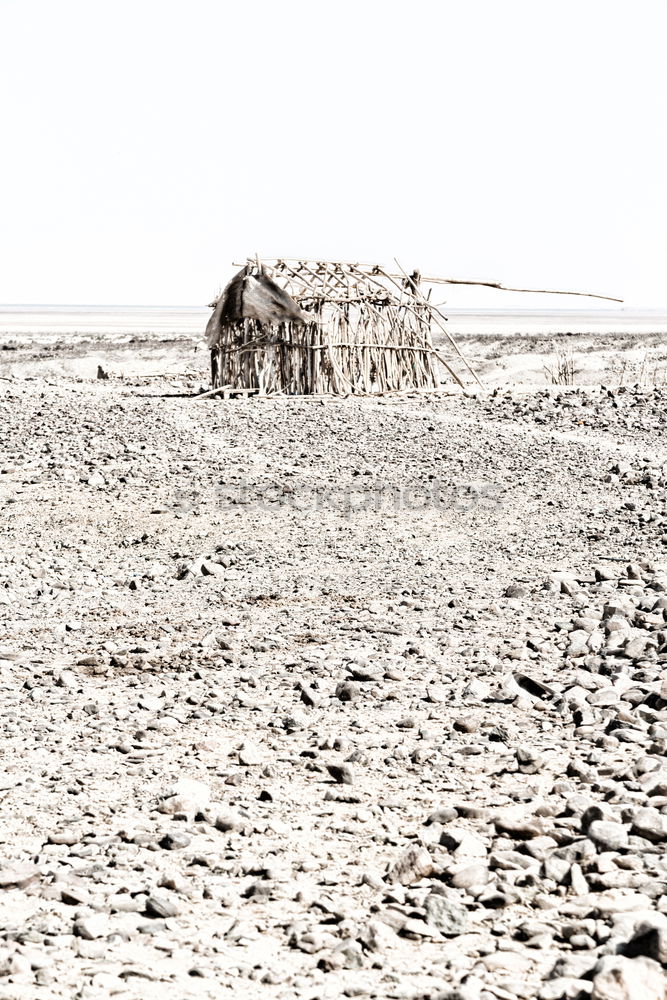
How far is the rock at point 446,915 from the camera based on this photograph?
3.55 meters

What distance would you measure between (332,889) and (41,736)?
6.55ft

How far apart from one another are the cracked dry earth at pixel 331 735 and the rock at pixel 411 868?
13mm

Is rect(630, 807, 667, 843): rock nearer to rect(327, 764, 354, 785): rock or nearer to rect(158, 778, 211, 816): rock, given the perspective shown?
rect(327, 764, 354, 785): rock

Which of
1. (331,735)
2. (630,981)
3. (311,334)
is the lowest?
(331,735)

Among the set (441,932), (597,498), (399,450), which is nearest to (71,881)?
(441,932)

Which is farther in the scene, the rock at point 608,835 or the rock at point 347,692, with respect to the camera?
the rock at point 347,692

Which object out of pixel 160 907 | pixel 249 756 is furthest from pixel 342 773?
pixel 160 907

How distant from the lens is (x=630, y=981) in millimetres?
3029

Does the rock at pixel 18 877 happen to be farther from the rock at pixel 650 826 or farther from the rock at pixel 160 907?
the rock at pixel 650 826

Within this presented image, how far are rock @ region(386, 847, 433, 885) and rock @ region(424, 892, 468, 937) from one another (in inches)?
7.4

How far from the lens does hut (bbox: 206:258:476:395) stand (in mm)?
18172

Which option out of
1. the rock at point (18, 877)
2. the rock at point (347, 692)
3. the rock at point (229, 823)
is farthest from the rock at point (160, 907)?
the rock at point (347, 692)

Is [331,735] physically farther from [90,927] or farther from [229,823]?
[90,927]

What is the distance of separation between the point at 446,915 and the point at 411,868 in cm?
32
